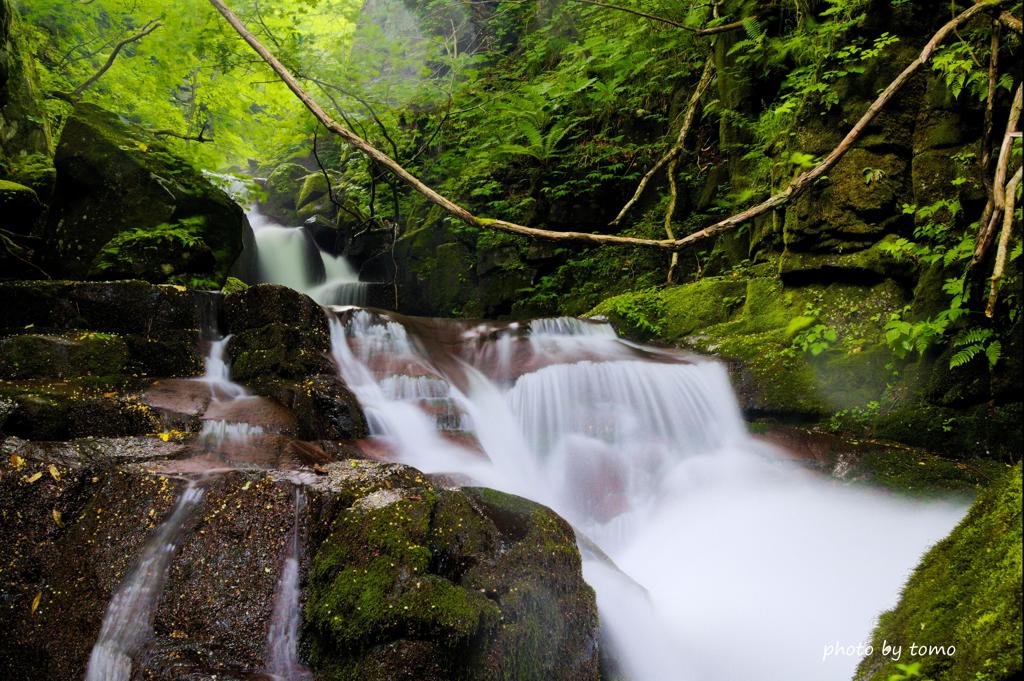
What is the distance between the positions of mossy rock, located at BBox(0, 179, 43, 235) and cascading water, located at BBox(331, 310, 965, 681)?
12.6 feet

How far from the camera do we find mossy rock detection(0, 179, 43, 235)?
621 centimetres

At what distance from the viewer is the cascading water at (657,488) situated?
11.8 ft

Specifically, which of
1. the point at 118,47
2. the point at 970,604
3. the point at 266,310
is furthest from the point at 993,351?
the point at 118,47

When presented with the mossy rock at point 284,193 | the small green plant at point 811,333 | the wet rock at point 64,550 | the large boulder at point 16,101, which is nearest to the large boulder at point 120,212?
the large boulder at point 16,101

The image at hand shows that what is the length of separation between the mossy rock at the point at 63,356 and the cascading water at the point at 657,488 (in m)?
2.16

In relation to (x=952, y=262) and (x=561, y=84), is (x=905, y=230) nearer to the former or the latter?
(x=952, y=262)

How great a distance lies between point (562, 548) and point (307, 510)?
57.1 inches

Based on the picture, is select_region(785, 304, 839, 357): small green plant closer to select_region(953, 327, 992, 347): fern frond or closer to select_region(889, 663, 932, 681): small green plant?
select_region(953, 327, 992, 347): fern frond

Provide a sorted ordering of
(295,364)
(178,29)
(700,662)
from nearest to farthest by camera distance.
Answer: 1. (700,662)
2. (295,364)
3. (178,29)

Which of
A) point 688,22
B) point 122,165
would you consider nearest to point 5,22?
point 122,165

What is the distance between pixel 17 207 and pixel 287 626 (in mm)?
6795

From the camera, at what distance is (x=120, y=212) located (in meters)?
7.19

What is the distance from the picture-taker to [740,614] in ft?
12.7

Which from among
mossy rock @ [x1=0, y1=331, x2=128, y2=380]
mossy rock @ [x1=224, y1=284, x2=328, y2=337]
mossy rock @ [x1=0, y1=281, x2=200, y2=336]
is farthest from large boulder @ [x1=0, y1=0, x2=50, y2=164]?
mossy rock @ [x1=0, y1=331, x2=128, y2=380]
